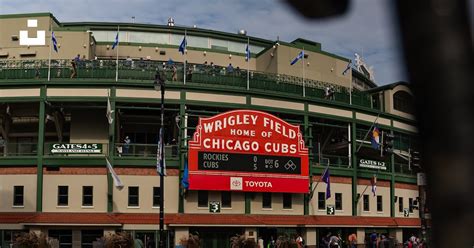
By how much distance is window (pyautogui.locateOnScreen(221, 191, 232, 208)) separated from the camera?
45.9 m

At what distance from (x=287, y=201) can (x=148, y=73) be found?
563 inches

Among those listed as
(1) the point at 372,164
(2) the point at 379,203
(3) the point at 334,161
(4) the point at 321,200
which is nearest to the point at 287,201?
(4) the point at 321,200

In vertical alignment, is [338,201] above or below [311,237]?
above

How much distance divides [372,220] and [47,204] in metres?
26.3

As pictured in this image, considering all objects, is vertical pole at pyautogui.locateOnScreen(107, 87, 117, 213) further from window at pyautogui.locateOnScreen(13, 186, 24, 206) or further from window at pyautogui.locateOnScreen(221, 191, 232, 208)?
window at pyautogui.locateOnScreen(221, 191, 232, 208)

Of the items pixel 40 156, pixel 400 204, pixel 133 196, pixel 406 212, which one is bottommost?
pixel 406 212

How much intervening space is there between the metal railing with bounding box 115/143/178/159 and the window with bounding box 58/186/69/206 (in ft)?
14.0

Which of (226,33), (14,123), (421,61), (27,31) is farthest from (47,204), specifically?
(421,61)

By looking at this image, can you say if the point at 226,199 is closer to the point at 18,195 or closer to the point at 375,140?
the point at 375,140

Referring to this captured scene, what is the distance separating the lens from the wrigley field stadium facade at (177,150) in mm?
43469

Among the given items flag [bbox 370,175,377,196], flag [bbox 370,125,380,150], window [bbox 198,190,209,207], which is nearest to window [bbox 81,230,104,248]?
window [bbox 198,190,209,207]

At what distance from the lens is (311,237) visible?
49.1 metres

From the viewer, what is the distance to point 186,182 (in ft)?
141

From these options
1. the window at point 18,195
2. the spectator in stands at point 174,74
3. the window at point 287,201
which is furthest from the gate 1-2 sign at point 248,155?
the window at point 18,195
